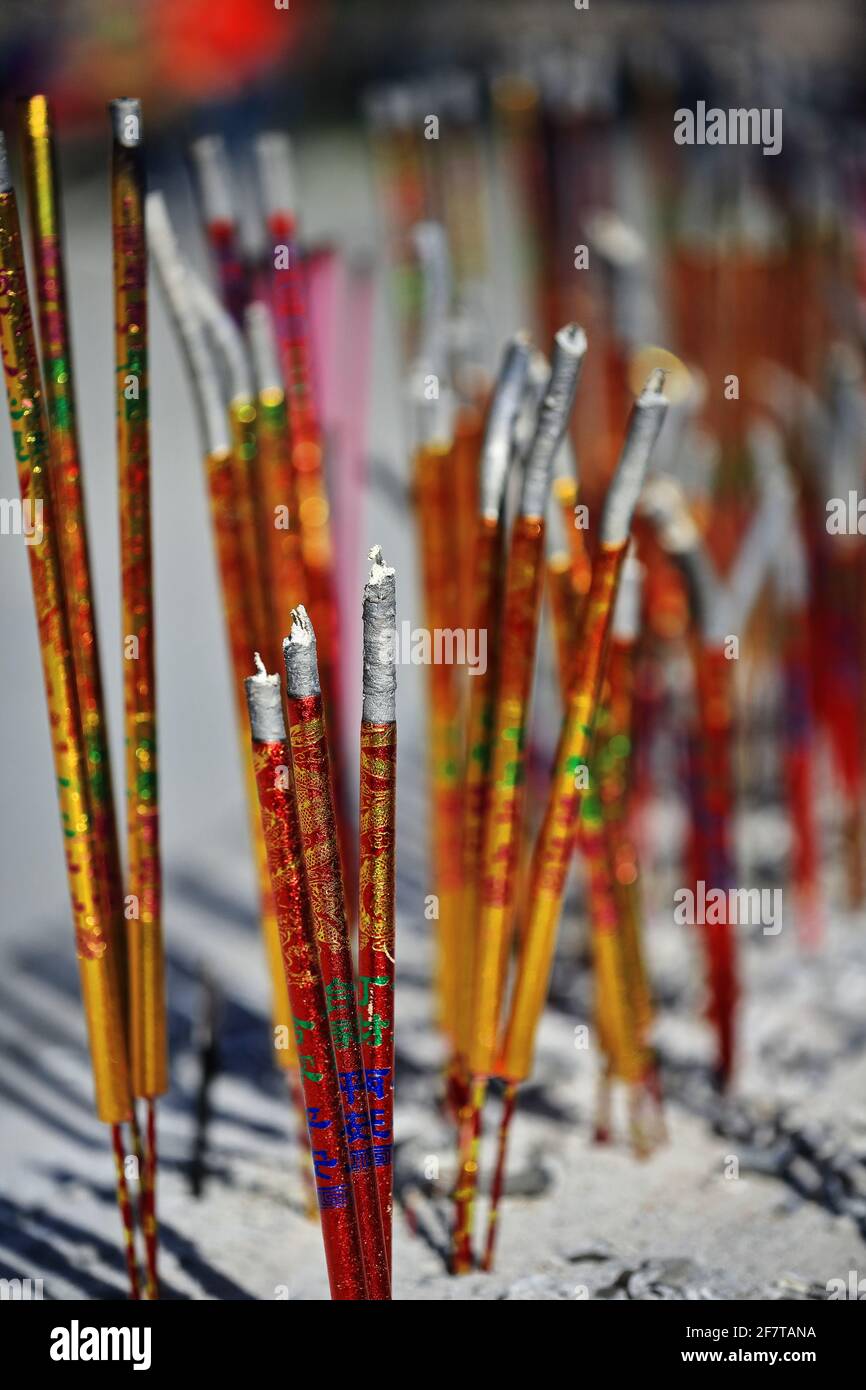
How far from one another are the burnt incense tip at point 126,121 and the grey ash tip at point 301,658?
10.8 inches

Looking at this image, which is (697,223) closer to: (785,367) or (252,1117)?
(785,367)

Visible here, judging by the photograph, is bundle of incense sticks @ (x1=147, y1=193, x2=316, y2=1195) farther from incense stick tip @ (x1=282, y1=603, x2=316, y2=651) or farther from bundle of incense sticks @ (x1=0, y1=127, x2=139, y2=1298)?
incense stick tip @ (x1=282, y1=603, x2=316, y2=651)

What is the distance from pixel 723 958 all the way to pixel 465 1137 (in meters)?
0.29

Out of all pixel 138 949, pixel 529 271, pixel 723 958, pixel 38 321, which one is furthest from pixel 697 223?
pixel 138 949

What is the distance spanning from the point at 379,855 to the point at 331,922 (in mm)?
38

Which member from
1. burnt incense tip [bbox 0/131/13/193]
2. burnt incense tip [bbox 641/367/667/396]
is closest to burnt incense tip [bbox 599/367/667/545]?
burnt incense tip [bbox 641/367/667/396]

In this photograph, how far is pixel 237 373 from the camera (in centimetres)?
84

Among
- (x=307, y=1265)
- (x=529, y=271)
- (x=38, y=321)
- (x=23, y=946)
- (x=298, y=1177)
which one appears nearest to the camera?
(x=38, y=321)

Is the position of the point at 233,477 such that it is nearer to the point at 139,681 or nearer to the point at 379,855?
the point at 139,681

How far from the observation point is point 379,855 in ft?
2.28

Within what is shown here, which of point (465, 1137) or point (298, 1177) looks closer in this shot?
point (465, 1137)

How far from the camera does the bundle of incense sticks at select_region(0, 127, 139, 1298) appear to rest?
72 cm

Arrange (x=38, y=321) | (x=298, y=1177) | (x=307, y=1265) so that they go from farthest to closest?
(x=298, y=1177) < (x=307, y=1265) < (x=38, y=321)

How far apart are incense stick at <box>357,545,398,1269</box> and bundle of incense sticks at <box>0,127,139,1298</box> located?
16 cm
